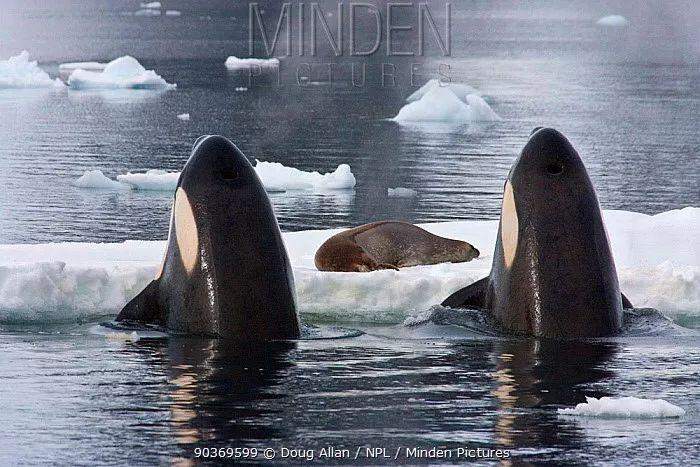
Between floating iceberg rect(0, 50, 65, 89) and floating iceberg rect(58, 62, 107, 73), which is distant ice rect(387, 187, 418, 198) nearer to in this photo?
floating iceberg rect(0, 50, 65, 89)

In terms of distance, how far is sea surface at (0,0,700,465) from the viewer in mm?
7188

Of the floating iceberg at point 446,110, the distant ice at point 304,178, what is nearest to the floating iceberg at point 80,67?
the floating iceberg at point 446,110

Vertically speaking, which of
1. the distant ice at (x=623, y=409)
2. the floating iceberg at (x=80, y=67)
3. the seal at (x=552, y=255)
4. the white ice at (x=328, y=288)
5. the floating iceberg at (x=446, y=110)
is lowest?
the floating iceberg at (x=80, y=67)

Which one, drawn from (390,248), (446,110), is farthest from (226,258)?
(446,110)

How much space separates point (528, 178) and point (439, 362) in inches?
65.1

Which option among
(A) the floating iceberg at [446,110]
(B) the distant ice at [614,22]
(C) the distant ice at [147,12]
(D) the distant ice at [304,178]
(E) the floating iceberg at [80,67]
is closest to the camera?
(D) the distant ice at [304,178]

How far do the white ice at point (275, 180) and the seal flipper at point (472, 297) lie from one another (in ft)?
42.2

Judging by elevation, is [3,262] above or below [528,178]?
below

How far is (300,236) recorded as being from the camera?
14.9 m

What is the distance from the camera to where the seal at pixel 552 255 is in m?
9.84

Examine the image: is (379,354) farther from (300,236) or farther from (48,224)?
(48,224)

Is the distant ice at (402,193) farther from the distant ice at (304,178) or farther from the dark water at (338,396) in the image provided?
the dark water at (338,396)

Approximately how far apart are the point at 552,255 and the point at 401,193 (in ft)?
42.2

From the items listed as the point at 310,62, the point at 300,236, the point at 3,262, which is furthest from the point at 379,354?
the point at 310,62
